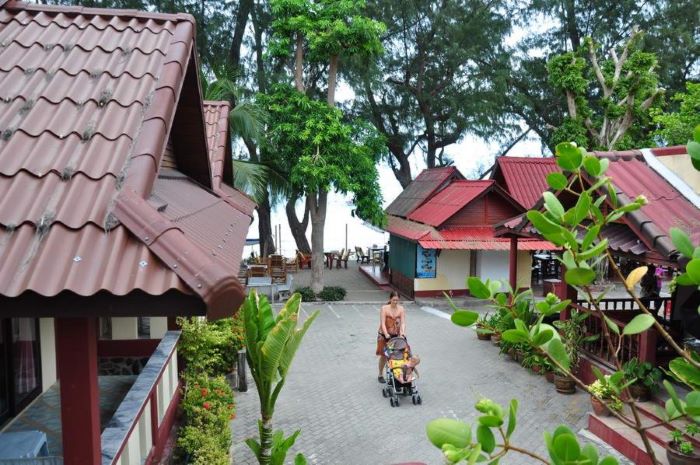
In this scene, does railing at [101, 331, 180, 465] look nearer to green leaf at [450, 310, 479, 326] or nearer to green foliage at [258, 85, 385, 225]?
green leaf at [450, 310, 479, 326]

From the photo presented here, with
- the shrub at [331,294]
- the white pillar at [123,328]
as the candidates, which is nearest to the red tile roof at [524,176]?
the shrub at [331,294]

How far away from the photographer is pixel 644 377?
8.86m

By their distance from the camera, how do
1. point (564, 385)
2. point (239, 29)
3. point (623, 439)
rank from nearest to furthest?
1. point (623, 439)
2. point (564, 385)
3. point (239, 29)

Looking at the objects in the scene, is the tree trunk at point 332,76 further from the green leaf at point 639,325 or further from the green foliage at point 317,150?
the green leaf at point 639,325

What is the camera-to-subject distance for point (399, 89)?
32969 mm

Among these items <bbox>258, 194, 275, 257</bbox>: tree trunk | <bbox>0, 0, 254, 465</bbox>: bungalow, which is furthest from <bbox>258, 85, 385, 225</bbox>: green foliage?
<bbox>0, 0, 254, 465</bbox>: bungalow

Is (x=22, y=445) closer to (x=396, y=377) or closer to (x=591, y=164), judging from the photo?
(x=591, y=164)

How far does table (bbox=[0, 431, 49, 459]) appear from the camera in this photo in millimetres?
4477

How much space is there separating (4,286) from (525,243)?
61.9 feet

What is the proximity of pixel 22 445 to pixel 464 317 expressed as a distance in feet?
14.5

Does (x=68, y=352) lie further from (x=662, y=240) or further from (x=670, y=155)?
(x=670, y=155)

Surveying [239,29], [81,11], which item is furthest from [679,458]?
[239,29]

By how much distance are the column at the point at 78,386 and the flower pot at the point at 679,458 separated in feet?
22.2

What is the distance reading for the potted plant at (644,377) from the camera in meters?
8.84
